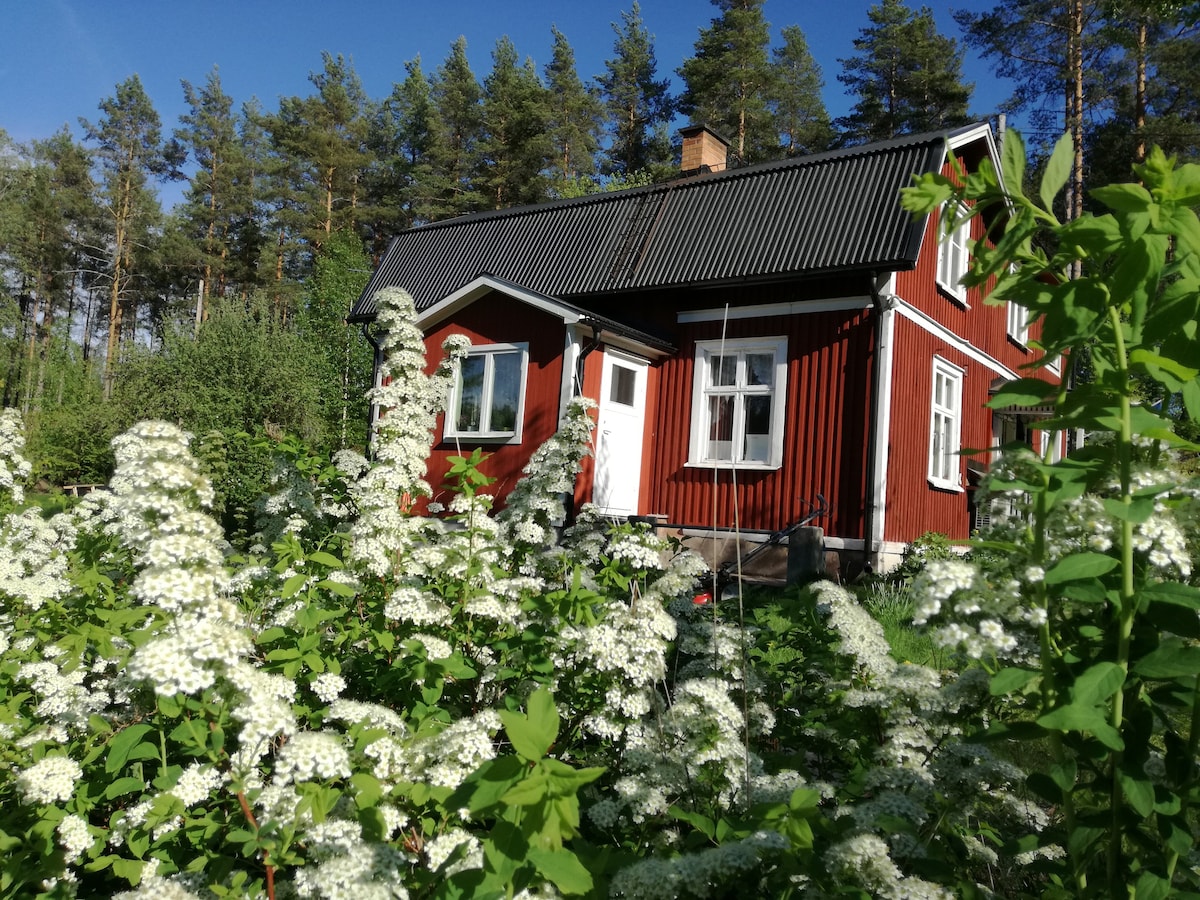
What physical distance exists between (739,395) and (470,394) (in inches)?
147

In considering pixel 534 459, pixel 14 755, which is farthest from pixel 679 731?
pixel 534 459

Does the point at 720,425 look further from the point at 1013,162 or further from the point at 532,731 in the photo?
the point at 532,731

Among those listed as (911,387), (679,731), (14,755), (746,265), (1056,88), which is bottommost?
(14,755)

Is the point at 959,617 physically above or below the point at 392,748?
above

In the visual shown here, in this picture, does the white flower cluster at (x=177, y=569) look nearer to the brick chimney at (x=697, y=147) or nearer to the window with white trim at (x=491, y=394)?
the window with white trim at (x=491, y=394)

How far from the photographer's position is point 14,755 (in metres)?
2.28

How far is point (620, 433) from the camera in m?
10.3

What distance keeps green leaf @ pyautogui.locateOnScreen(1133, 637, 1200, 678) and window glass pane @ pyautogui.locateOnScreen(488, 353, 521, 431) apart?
30.8 ft

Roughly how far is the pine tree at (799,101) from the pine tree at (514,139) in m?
8.91

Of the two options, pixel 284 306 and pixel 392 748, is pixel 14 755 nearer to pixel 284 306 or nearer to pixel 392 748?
pixel 392 748

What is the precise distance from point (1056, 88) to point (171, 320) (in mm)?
25507

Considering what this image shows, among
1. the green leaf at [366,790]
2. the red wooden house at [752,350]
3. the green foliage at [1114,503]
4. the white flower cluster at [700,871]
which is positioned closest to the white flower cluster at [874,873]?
the white flower cluster at [700,871]

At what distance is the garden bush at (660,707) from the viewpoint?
1.42 m

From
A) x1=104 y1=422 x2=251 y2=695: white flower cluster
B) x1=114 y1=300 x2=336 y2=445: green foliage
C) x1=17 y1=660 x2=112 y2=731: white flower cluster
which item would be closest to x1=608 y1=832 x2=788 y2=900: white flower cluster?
x1=104 y1=422 x2=251 y2=695: white flower cluster
